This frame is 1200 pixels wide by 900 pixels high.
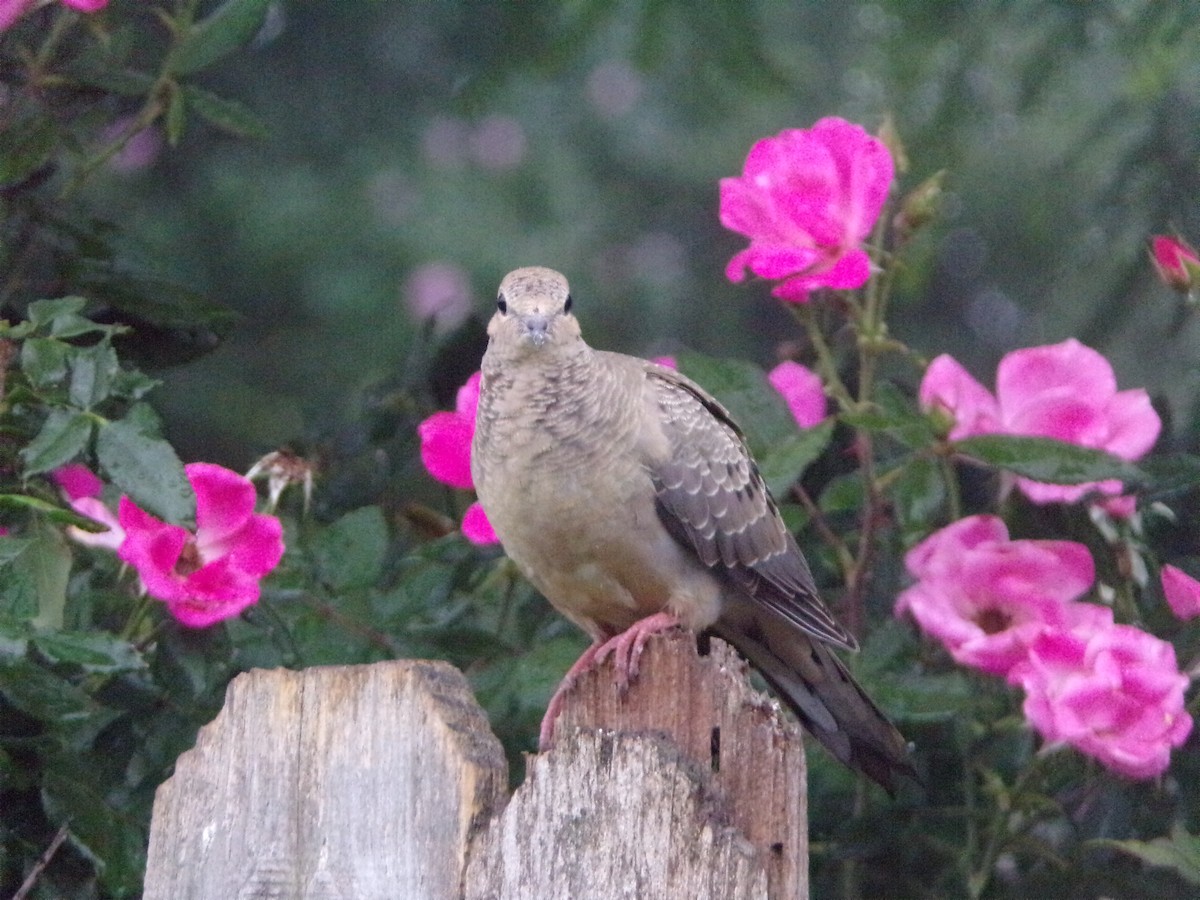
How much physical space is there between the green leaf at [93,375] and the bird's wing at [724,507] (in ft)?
2.40

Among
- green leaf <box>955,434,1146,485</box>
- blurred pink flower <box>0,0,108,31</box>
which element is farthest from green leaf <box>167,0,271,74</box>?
green leaf <box>955,434,1146,485</box>

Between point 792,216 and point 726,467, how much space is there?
1.23 ft

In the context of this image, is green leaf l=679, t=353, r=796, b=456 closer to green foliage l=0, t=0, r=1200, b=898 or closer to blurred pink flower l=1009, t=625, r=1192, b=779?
green foliage l=0, t=0, r=1200, b=898

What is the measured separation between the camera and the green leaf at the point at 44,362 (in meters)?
1.96

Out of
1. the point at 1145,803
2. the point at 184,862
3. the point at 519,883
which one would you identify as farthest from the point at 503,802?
the point at 1145,803

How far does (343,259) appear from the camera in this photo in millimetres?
4359

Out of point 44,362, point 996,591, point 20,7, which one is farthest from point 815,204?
point 20,7

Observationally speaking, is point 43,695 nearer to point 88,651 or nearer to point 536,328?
point 88,651

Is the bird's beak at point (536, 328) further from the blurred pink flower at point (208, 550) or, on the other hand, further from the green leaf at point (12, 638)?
the green leaf at point (12, 638)

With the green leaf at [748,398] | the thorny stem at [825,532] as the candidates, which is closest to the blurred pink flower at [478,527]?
the green leaf at [748,398]

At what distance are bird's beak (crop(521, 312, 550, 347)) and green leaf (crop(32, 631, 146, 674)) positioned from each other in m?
0.67

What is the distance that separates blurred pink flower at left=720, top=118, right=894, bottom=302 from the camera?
2.26 meters

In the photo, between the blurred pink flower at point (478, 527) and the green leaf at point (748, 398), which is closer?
the blurred pink flower at point (478, 527)

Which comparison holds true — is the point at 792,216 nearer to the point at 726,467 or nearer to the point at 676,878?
the point at 726,467
